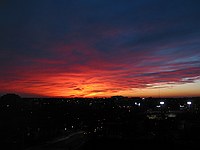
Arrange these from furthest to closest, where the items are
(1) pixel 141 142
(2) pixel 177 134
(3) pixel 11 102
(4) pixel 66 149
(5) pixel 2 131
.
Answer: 1. (3) pixel 11 102
2. (5) pixel 2 131
3. (2) pixel 177 134
4. (1) pixel 141 142
5. (4) pixel 66 149

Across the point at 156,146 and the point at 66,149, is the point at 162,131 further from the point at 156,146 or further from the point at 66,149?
the point at 66,149

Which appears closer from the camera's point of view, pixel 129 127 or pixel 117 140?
pixel 117 140

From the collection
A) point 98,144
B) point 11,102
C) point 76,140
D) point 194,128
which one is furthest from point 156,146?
point 11,102

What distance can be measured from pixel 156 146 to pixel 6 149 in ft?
58.4

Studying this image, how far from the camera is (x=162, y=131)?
43.4 metres

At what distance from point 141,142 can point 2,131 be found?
3004 centimetres

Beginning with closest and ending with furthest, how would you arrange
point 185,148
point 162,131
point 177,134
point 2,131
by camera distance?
point 185,148
point 177,134
point 162,131
point 2,131

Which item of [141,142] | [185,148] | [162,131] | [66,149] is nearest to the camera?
[66,149]

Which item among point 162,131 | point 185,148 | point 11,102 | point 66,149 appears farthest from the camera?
point 11,102

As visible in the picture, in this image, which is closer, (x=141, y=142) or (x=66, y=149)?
(x=66, y=149)

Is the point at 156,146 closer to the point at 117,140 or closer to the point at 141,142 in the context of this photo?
the point at 141,142

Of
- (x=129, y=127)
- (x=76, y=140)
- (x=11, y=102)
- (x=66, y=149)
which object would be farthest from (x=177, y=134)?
(x=11, y=102)

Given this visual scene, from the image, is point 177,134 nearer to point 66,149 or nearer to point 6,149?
point 66,149

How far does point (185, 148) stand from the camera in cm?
2605
